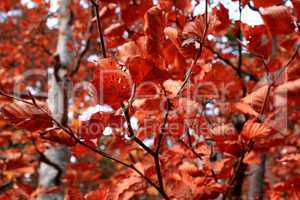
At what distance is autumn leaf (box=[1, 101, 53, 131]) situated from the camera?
66 cm

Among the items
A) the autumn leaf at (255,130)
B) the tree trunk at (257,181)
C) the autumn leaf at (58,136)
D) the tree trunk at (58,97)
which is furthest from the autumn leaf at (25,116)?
the tree trunk at (257,181)

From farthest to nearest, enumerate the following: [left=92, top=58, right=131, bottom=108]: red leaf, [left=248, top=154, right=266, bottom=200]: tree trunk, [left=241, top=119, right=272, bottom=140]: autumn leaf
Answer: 1. [left=248, top=154, right=266, bottom=200]: tree trunk
2. [left=241, top=119, right=272, bottom=140]: autumn leaf
3. [left=92, top=58, right=131, bottom=108]: red leaf

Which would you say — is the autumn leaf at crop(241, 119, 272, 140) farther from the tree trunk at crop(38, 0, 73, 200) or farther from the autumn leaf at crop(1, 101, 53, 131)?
the tree trunk at crop(38, 0, 73, 200)

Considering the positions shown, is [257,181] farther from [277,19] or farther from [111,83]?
[111,83]

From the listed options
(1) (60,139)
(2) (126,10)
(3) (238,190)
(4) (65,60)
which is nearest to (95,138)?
(1) (60,139)

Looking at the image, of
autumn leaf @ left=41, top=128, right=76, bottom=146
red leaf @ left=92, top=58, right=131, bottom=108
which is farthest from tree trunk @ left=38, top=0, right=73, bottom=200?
red leaf @ left=92, top=58, right=131, bottom=108

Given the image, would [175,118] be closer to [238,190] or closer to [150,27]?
[150,27]

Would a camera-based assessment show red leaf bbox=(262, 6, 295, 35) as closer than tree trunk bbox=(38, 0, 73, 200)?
Yes

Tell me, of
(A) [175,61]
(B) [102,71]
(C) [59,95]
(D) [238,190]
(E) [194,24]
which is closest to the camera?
(B) [102,71]

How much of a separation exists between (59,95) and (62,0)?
33.3 inches

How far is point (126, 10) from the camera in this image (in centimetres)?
106

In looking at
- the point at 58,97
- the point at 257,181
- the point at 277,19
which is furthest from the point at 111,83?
the point at 257,181

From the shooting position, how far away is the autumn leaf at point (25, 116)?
656mm

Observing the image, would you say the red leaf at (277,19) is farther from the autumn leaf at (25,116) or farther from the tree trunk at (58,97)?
the tree trunk at (58,97)
